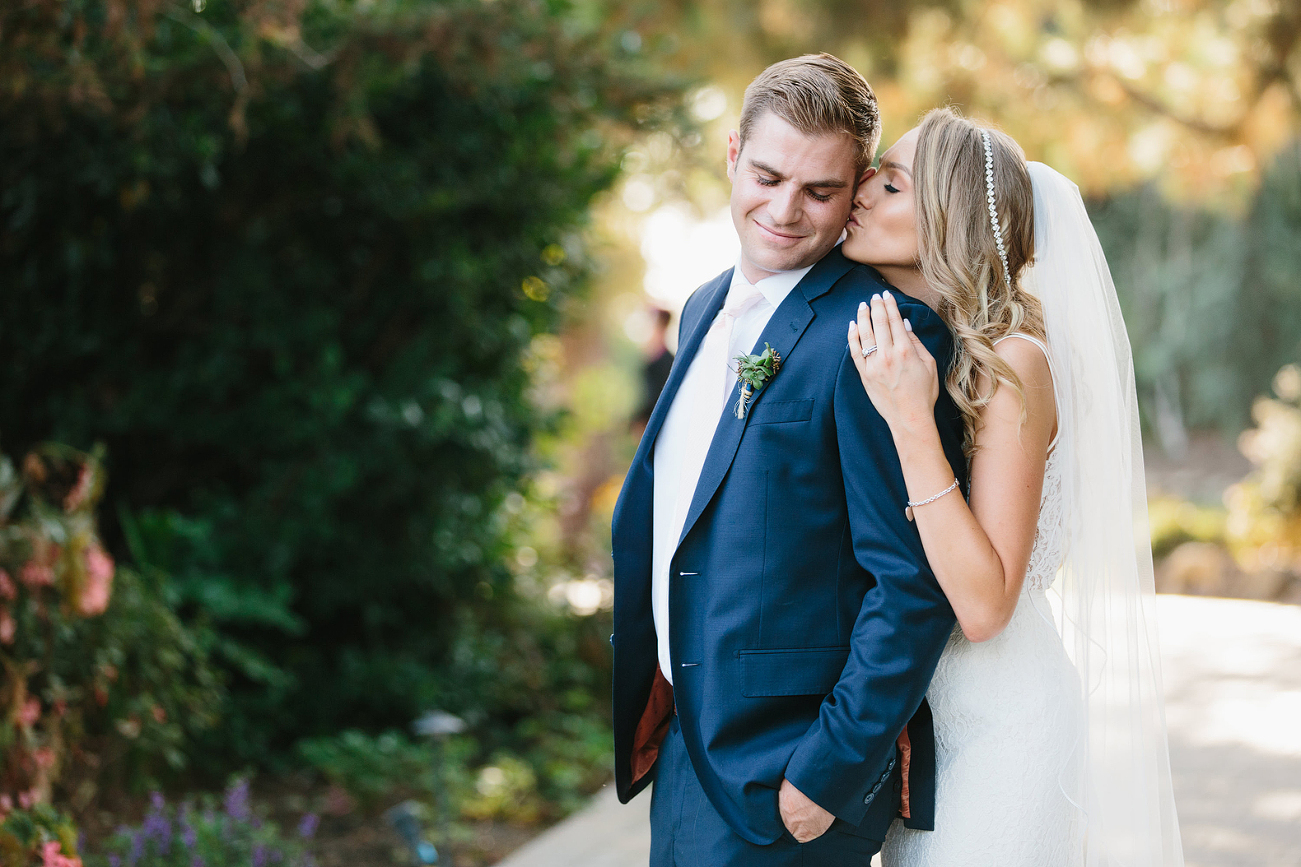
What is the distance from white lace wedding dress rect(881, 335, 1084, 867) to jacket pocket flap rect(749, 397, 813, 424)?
0.43 m

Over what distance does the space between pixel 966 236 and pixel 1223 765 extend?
418 cm

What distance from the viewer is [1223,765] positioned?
16.5 feet

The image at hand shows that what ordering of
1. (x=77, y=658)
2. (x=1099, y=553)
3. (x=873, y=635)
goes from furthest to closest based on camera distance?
(x=77, y=658) → (x=1099, y=553) → (x=873, y=635)

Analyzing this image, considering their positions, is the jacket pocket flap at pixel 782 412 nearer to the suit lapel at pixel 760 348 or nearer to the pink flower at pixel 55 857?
the suit lapel at pixel 760 348

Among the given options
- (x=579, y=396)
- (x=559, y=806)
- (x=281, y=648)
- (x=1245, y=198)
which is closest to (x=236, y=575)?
(x=281, y=648)

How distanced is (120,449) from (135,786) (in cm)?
170

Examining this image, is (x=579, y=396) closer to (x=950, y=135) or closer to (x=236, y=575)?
(x=236, y=575)

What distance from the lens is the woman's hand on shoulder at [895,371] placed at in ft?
5.93

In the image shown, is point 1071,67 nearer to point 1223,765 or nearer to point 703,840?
point 1223,765

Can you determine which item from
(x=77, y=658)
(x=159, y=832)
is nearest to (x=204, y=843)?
(x=159, y=832)

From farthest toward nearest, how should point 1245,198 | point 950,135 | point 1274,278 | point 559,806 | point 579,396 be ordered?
point 1274,278 < point 579,396 < point 1245,198 < point 559,806 < point 950,135

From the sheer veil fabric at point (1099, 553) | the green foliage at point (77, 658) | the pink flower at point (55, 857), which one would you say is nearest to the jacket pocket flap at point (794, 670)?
the sheer veil fabric at point (1099, 553)

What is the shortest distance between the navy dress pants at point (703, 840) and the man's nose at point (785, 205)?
0.95 metres

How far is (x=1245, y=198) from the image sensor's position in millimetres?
8117
